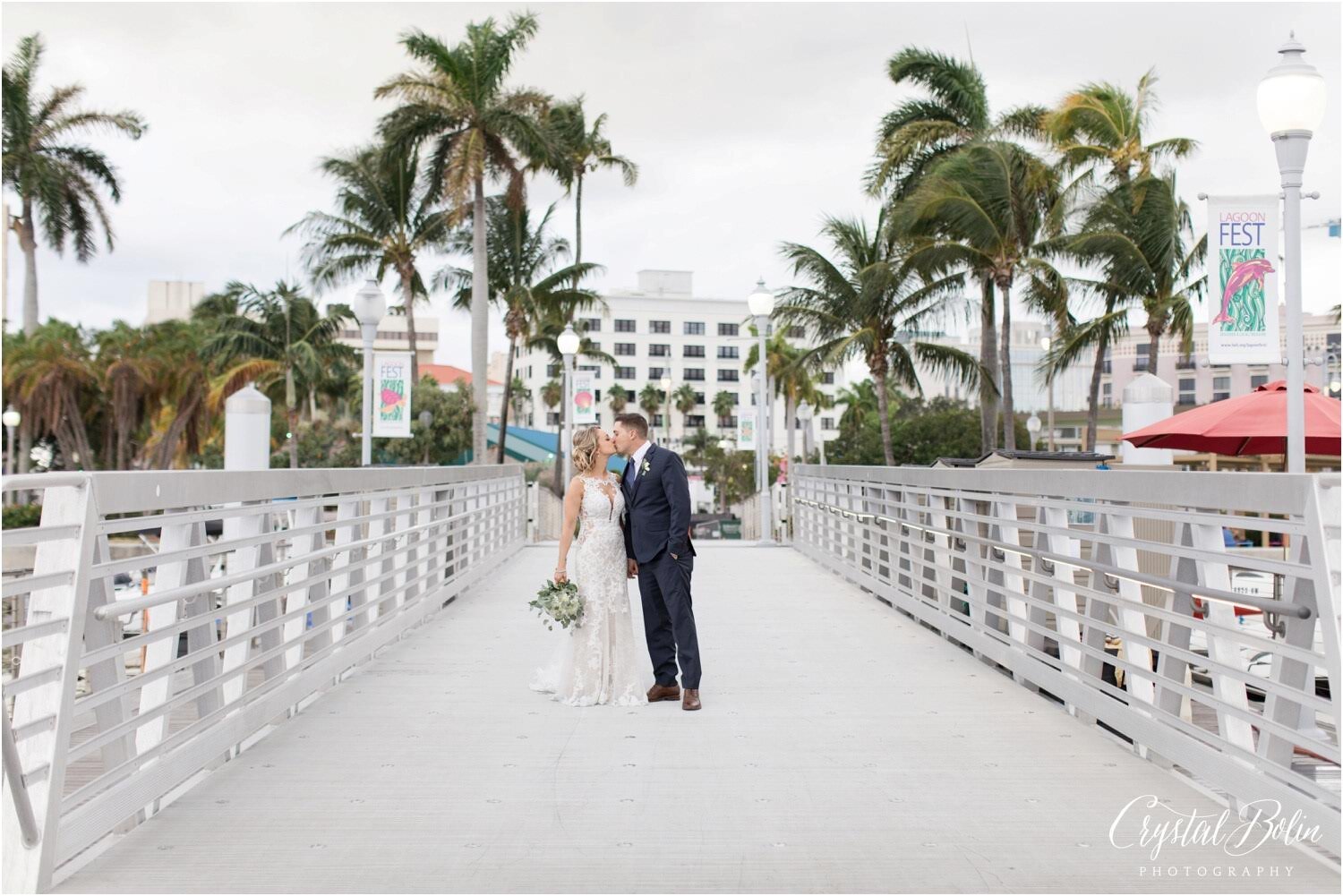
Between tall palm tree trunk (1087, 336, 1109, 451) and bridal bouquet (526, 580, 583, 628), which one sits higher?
tall palm tree trunk (1087, 336, 1109, 451)

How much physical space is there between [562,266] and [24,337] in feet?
64.1

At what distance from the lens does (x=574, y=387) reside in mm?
29500

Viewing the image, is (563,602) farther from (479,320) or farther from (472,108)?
(472,108)

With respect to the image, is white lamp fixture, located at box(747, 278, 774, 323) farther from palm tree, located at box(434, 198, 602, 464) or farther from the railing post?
the railing post

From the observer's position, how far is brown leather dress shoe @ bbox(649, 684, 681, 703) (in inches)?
297

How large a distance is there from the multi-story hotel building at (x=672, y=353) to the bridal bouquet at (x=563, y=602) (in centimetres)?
10410

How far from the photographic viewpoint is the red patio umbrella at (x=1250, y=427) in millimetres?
12531

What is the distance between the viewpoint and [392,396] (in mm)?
17344

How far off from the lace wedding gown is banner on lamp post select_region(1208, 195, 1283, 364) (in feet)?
20.8

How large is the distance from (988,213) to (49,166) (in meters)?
34.4

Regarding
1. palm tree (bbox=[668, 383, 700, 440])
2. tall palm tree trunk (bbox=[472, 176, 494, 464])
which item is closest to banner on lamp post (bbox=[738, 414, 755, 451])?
tall palm tree trunk (bbox=[472, 176, 494, 464])

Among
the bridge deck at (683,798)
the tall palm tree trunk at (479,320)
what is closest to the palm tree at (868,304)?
the tall palm tree trunk at (479,320)

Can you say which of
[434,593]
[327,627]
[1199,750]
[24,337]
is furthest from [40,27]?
[1199,750]

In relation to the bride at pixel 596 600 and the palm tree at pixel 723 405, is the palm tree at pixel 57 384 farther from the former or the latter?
the palm tree at pixel 723 405
